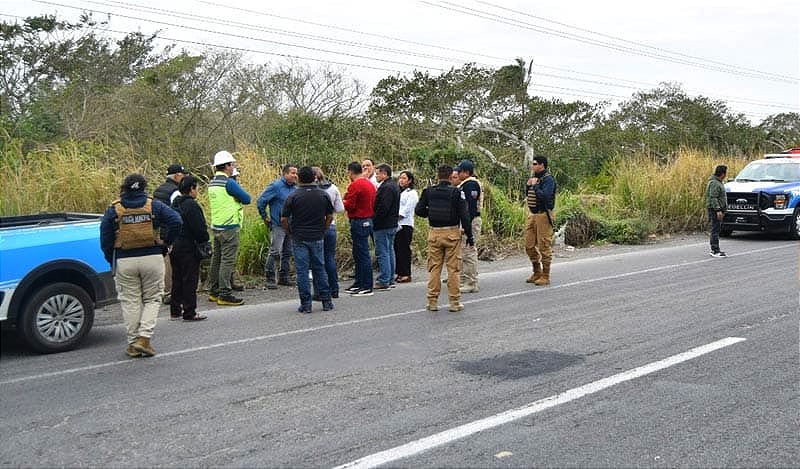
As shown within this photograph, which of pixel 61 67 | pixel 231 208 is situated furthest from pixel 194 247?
pixel 61 67

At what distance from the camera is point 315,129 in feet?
78.6

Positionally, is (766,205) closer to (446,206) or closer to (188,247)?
(446,206)

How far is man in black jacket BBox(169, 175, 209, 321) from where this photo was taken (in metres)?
9.26

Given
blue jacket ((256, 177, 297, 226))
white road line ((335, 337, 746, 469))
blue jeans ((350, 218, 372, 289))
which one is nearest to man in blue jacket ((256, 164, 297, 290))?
blue jacket ((256, 177, 297, 226))

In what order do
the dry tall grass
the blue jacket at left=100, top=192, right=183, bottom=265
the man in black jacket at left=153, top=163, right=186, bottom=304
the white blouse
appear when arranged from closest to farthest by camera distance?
Answer: the blue jacket at left=100, top=192, right=183, bottom=265 → the man in black jacket at left=153, top=163, right=186, bottom=304 → the white blouse → the dry tall grass

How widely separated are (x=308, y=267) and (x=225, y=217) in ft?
4.66

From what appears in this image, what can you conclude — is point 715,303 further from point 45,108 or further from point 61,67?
point 61,67

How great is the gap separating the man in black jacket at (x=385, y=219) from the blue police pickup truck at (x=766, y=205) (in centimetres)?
1072

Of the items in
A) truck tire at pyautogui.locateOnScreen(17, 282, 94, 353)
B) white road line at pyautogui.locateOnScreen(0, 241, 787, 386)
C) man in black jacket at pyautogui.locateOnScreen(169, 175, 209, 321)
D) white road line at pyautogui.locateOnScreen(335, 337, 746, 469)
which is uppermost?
man in black jacket at pyautogui.locateOnScreen(169, 175, 209, 321)

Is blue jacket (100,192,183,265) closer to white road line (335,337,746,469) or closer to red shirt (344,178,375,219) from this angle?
white road line (335,337,746,469)

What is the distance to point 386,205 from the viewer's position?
38.1ft

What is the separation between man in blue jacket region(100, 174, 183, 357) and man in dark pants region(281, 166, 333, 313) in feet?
8.13

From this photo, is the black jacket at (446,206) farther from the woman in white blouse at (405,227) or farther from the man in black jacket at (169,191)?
the man in black jacket at (169,191)

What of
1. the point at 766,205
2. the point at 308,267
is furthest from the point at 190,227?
the point at 766,205
